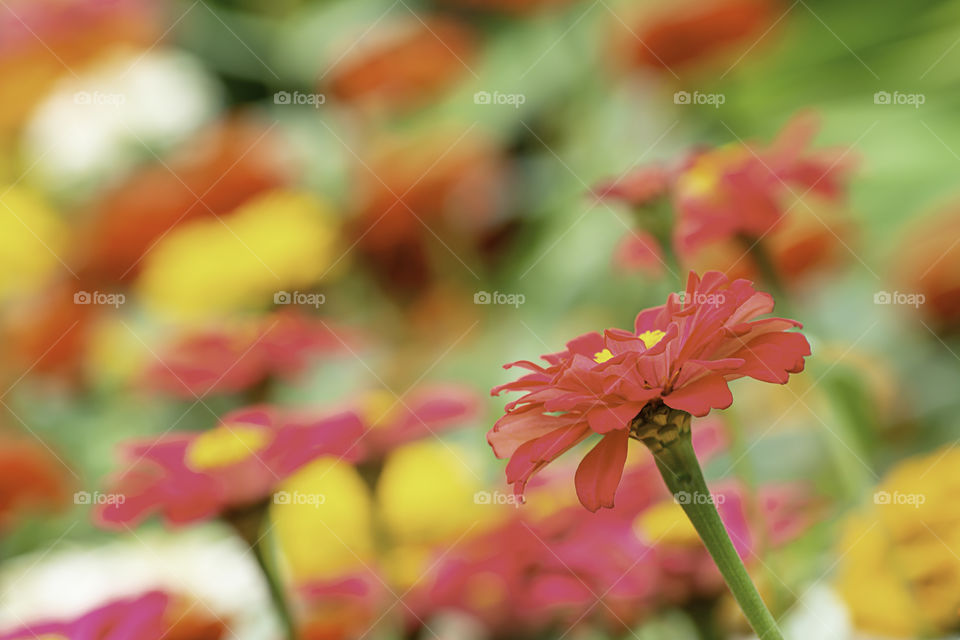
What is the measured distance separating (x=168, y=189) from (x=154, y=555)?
431mm

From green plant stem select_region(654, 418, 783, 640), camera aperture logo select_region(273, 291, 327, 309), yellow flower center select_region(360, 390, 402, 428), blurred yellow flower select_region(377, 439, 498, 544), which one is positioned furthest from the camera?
camera aperture logo select_region(273, 291, 327, 309)

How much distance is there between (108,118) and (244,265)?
296 millimetres

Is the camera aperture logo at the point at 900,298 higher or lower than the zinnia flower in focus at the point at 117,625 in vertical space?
higher

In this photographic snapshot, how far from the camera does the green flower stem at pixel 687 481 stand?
0.67 ft

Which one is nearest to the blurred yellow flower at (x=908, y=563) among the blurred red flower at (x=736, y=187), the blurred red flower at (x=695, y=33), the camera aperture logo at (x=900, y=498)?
the camera aperture logo at (x=900, y=498)

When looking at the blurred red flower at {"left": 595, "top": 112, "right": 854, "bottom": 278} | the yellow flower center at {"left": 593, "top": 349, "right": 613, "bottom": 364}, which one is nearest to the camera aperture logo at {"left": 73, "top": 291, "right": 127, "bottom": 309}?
the blurred red flower at {"left": 595, "top": 112, "right": 854, "bottom": 278}

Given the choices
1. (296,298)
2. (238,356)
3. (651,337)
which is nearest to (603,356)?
(651,337)

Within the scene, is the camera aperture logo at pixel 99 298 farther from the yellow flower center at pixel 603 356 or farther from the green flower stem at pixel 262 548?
the yellow flower center at pixel 603 356

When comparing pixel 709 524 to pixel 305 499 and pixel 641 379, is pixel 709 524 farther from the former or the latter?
pixel 305 499

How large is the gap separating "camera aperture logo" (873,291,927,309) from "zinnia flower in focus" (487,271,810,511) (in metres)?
0.41

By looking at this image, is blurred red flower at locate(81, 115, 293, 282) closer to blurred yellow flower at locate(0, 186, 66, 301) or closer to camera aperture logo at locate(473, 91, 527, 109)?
blurred yellow flower at locate(0, 186, 66, 301)

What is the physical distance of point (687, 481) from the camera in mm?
218

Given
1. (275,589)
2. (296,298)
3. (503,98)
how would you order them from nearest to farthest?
(275,589) → (296,298) → (503,98)

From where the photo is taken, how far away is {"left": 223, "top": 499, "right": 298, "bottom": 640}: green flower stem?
0.31m
